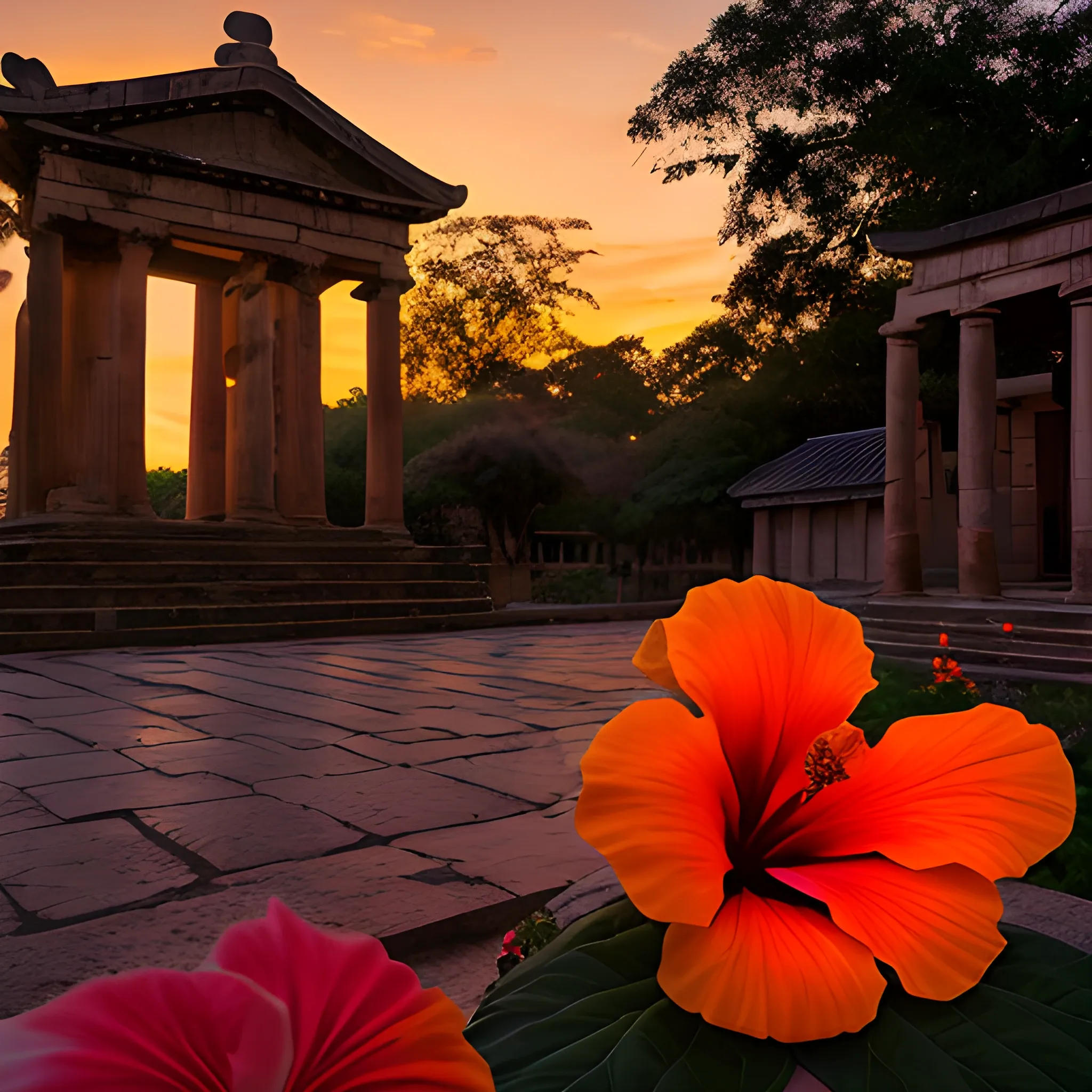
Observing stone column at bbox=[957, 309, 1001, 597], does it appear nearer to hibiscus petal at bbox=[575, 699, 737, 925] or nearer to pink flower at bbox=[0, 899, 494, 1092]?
hibiscus petal at bbox=[575, 699, 737, 925]

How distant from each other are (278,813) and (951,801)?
10.4ft

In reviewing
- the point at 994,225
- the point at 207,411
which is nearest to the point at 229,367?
the point at 207,411

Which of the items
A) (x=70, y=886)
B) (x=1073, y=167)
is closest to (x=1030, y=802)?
(x=70, y=886)

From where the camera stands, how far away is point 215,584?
11.5m

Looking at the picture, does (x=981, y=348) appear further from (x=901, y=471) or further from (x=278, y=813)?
(x=278, y=813)

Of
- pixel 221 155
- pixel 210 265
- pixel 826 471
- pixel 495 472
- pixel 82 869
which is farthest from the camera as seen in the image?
pixel 495 472

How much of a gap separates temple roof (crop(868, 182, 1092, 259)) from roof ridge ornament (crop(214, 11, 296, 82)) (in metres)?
10.3

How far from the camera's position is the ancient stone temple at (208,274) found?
13227 millimetres

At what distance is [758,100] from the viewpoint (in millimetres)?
21375

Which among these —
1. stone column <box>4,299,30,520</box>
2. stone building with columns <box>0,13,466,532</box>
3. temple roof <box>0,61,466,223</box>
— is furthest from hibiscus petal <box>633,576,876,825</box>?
stone column <box>4,299,30,520</box>

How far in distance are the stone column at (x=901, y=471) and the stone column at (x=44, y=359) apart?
36.6ft

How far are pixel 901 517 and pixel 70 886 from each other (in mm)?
8865

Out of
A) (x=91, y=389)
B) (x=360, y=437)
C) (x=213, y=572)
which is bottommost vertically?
(x=213, y=572)

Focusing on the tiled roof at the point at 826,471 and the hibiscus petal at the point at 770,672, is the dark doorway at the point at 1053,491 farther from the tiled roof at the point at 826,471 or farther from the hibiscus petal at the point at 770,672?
the hibiscus petal at the point at 770,672
